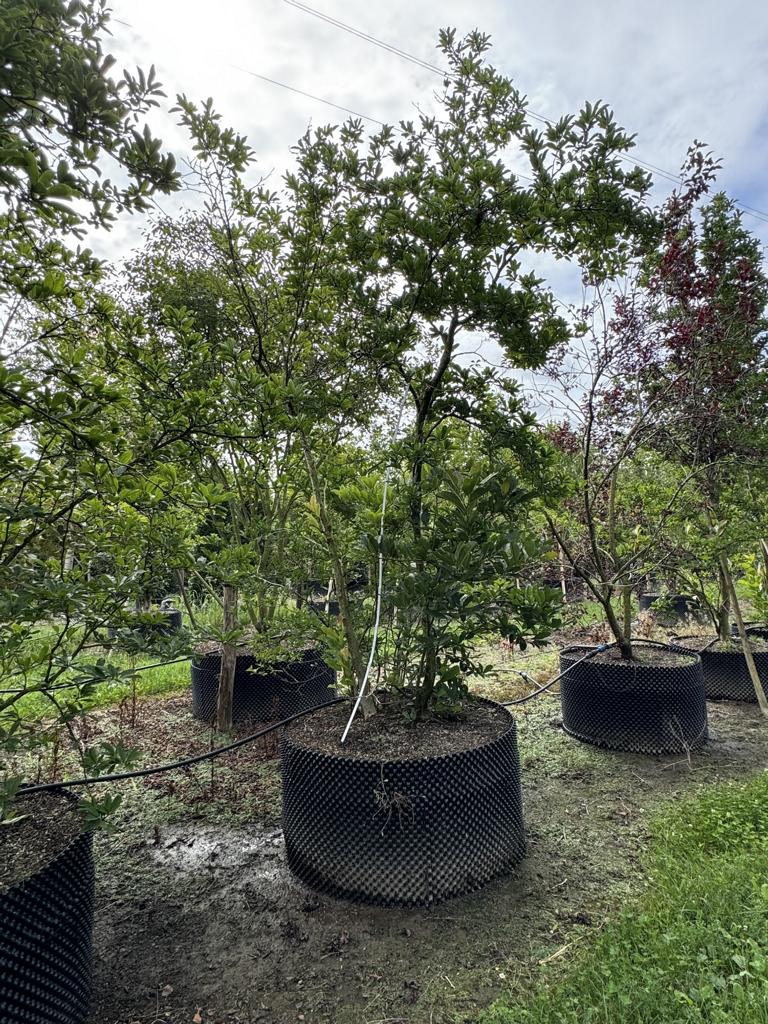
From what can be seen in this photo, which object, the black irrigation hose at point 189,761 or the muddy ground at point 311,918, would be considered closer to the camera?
the muddy ground at point 311,918

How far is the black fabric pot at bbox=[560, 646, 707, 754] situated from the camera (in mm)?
3289

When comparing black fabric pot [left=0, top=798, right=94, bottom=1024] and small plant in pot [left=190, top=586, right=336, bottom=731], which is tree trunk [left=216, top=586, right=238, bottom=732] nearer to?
small plant in pot [left=190, top=586, right=336, bottom=731]

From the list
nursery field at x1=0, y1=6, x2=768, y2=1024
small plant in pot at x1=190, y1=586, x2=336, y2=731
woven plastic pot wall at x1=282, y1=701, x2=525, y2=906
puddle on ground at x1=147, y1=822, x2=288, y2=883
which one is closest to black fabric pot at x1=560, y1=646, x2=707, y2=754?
nursery field at x1=0, y1=6, x2=768, y2=1024

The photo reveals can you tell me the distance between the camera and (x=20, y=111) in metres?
1.14

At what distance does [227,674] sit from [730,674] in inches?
154

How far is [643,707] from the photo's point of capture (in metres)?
3.34

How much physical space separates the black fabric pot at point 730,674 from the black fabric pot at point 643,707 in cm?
94

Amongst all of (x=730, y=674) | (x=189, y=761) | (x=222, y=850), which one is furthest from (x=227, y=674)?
(x=730, y=674)

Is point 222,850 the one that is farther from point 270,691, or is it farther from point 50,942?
point 270,691

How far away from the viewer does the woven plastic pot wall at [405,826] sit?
1.99 meters

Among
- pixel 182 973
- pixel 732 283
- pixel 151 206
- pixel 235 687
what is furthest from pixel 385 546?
pixel 732 283

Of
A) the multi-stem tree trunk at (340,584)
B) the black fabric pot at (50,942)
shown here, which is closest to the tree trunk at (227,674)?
the multi-stem tree trunk at (340,584)

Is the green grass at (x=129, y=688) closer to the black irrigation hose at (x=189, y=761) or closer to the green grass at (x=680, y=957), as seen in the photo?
the black irrigation hose at (x=189, y=761)

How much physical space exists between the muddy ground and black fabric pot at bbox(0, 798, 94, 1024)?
217mm
